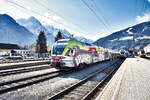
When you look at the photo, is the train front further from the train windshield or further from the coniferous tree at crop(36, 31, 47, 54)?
the coniferous tree at crop(36, 31, 47, 54)

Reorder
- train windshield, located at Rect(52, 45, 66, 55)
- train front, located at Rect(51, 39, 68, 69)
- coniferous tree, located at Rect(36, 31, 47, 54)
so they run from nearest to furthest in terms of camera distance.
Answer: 1. train front, located at Rect(51, 39, 68, 69)
2. train windshield, located at Rect(52, 45, 66, 55)
3. coniferous tree, located at Rect(36, 31, 47, 54)

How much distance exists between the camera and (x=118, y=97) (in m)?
4.89

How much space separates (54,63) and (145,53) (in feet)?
170

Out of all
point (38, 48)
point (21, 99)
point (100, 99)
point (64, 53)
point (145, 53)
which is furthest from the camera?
point (38, 48)

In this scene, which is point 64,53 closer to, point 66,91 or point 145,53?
point 66,91

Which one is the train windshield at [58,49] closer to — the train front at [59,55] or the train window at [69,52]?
the train front at [59,55]

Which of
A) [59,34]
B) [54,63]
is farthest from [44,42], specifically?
[54,63]

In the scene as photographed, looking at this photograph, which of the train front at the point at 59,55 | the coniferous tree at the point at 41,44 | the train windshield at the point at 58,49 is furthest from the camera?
the coniferous tree at the point at 41,44

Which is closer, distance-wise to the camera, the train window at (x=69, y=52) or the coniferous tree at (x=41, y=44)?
the train window at (x=69, y=52)

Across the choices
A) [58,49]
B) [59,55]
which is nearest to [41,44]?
[58,49]

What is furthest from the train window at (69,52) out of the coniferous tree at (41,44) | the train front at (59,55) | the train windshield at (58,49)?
the coniferous tree at (41,44)

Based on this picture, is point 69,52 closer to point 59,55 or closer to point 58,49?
point 59,55

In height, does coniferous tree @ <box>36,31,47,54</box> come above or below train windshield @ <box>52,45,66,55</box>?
above

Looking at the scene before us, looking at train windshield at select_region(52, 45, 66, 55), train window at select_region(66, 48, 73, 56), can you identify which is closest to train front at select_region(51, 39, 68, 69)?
train windshield at select_region(52, 45, 66, 55)
